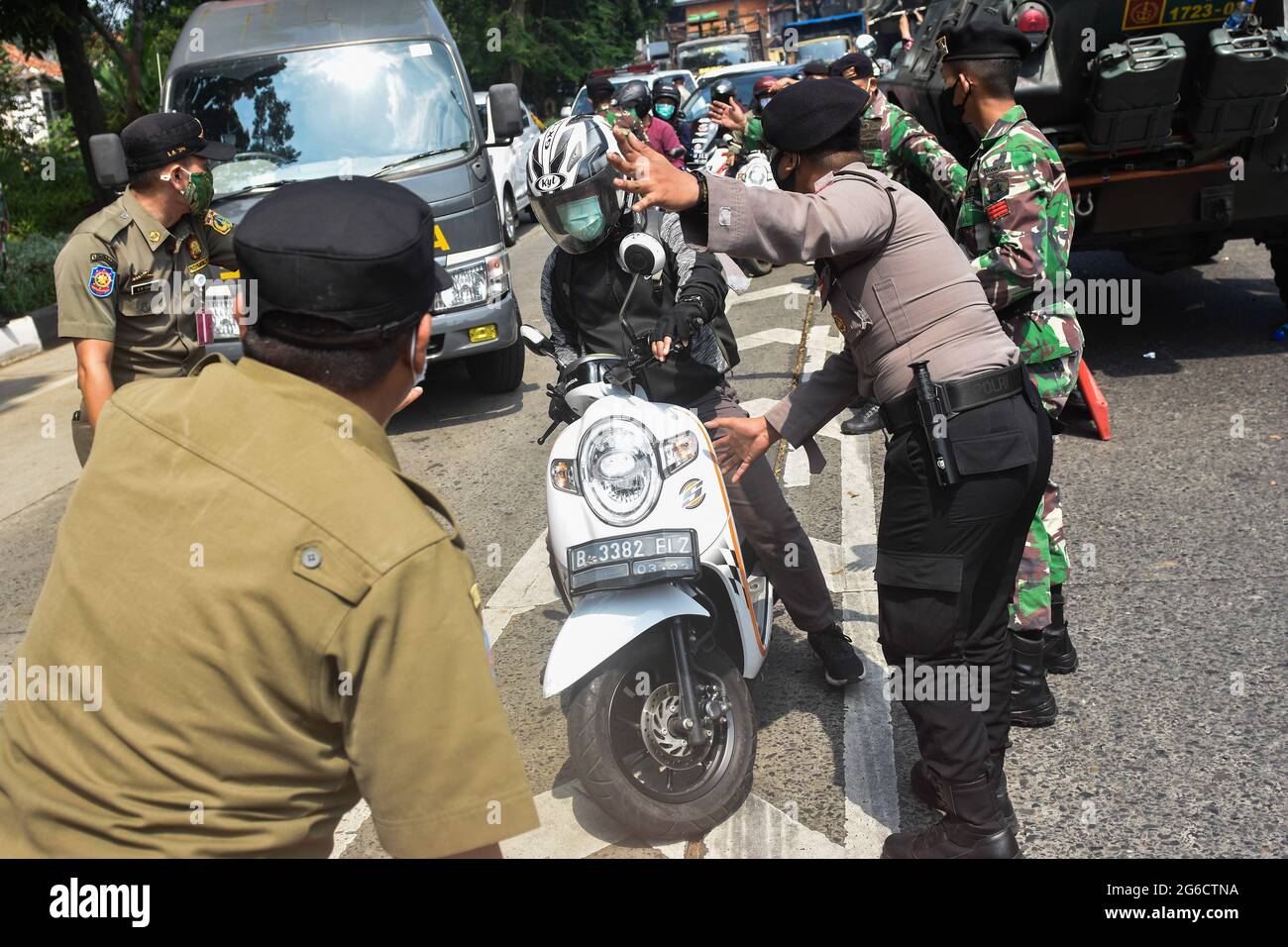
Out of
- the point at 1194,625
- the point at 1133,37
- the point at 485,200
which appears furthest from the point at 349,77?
the point at 1194,625

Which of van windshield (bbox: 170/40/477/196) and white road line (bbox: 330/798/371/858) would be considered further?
van windshield (bbox: 170/40/477/196)

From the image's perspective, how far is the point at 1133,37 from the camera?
23.0 feet

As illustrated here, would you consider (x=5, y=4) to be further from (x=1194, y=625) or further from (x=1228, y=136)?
(x=1194, y=625)

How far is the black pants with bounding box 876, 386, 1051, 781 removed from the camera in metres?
2.84

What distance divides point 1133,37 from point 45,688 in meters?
7.22

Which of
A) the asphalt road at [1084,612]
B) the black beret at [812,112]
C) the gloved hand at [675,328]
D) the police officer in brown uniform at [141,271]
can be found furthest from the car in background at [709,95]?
the black beret at [812,112]

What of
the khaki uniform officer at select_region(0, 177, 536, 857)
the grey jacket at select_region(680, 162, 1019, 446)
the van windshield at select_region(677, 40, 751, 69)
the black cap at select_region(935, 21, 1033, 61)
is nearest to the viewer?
the khaki uniform officer at select_region(0, 177, 536, 857)

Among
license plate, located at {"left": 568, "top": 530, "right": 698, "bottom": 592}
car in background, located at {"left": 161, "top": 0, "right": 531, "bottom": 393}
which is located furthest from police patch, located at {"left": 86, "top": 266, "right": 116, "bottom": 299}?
car in background, located at {"left": 161, "top": 0, "right": 531, "bottom": 393}

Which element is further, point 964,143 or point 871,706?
point 964,143

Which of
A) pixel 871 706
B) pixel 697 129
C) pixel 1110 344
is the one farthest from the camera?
pixel 697 129

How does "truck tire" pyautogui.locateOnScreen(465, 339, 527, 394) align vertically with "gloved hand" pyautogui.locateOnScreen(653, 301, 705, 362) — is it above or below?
below

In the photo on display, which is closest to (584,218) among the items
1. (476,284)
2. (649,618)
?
(649,618)

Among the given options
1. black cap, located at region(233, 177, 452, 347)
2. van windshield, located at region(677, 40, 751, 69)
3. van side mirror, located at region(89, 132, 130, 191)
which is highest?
black cap, located at region(233, 177, 452, 347)

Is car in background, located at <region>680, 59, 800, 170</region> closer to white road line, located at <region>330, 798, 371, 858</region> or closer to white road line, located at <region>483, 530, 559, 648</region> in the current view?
white road line, located at <region>483, 530, 559, 648</region>
